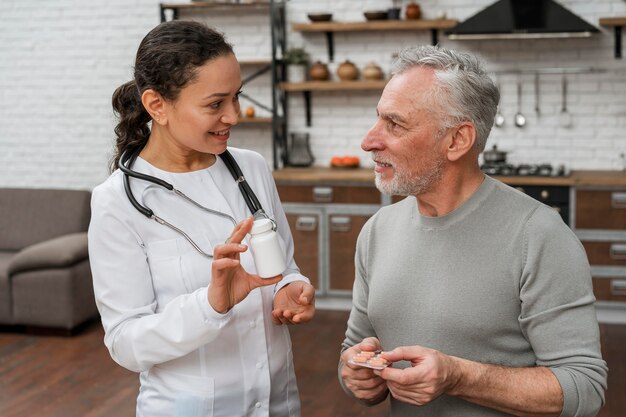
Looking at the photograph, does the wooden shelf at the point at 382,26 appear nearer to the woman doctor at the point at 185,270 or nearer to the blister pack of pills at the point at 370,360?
the woman doctor at the point at 185,270

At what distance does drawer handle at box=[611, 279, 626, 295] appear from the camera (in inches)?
211

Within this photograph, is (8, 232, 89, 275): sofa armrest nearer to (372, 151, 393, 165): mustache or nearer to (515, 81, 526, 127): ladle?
(515, 81, 526, 127): ladle

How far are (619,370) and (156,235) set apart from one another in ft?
11.6

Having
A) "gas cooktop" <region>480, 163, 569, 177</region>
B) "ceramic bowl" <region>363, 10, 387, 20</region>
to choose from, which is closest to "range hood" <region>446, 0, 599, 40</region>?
"ceramic bowl" <region>363, 10, 387, 20</region>

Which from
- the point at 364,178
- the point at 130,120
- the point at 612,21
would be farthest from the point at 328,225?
the point at 130,120

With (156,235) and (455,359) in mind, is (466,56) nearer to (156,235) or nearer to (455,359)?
(455,359)

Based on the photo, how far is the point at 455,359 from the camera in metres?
1.58

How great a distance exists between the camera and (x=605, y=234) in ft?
17.6

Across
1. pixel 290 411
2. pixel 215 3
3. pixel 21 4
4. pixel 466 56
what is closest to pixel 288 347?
pixel 290 411

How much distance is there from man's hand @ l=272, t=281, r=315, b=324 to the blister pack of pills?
25 centimetres

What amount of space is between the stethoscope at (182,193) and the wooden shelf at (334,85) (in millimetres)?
4097

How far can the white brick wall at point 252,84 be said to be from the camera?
5.97 m

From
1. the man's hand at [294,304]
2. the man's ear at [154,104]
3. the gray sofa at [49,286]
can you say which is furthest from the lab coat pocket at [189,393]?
the gray sofa at [49,286]

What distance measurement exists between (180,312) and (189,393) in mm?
230
